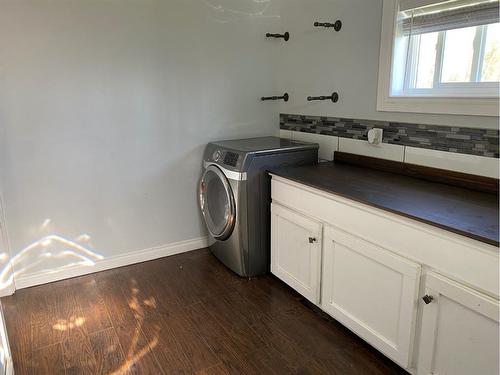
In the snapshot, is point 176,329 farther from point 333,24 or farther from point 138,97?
point 333,24

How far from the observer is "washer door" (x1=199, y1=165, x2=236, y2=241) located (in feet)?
8.14

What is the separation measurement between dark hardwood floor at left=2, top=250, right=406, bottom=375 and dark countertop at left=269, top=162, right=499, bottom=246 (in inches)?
30.2

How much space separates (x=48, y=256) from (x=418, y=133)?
240cm

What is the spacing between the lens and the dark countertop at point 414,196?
1.39 metres

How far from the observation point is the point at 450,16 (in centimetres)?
Answer: 194

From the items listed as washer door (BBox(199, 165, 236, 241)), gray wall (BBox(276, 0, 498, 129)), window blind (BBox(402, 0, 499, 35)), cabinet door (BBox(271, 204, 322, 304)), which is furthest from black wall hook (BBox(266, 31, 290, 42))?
cabinet door (BBox(271, 204, 322, 304))

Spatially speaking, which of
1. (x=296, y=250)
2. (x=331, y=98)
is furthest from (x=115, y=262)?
(x=331, y=98)

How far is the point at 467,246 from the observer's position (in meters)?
1.33

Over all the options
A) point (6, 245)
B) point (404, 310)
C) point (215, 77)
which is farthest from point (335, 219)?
point (6, 245)

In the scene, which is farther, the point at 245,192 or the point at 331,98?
the point at 331,98

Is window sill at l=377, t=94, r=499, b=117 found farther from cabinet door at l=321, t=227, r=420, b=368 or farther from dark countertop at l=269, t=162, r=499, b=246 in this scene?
cabinet door at l=321, t=227, r=420, b=368

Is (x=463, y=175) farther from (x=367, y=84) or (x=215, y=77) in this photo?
(x=215, y=77)

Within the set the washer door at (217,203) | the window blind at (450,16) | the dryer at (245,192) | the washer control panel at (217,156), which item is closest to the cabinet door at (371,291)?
the dryer at (245,192)

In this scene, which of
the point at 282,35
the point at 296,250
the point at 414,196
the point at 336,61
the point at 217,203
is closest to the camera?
the point at 414,196
